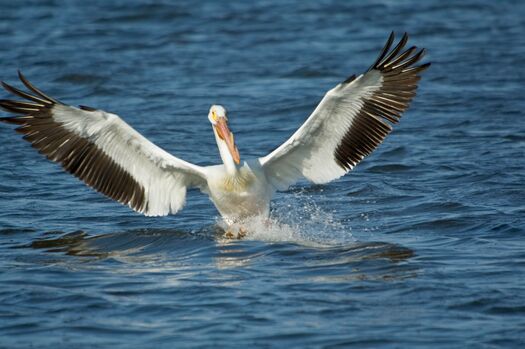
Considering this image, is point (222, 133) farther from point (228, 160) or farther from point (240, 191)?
point (240, 191)

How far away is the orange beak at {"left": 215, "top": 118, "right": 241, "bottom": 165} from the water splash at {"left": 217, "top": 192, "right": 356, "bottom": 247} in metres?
0.68

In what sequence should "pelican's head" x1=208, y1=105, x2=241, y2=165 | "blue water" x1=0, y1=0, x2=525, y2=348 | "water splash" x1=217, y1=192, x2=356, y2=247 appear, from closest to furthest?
"blue water" x1=0, y1=0, x2=525, y2=348 < "pelican's head" x1=208, y1=105, x2=241, y2=165 < "water splash" x1=217, y1=192, x2=356, y2=247

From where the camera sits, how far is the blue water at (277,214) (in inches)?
271

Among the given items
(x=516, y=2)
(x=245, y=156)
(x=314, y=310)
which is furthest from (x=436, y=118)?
(x=516, y=2)

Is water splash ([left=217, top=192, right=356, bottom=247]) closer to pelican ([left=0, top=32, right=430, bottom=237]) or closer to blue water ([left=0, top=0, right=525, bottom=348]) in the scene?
blue water ([left=0, top=0, right=525, bottom=348])

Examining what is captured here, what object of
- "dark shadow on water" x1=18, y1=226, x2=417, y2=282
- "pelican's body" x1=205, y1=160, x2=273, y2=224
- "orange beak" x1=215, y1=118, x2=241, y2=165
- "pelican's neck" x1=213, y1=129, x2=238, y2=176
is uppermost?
"orange beak" x1=215, y1=118, x2=241, y2=165

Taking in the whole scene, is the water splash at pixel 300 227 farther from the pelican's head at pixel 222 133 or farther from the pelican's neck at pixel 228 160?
the pelican's head at pixel 222 133

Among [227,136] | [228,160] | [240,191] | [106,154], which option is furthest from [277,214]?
[106,154]

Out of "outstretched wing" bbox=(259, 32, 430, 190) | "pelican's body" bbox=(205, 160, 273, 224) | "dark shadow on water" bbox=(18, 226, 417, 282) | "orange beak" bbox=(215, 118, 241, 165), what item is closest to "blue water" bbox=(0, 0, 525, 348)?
"dark shadow on water" bbox=(18, 226, 417, 282)

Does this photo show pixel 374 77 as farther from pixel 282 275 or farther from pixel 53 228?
pixel 53 228

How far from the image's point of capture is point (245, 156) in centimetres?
1241

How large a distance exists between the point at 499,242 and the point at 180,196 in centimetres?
284

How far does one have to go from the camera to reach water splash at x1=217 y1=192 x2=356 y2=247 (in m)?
9.14

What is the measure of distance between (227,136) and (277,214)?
1.36 m
